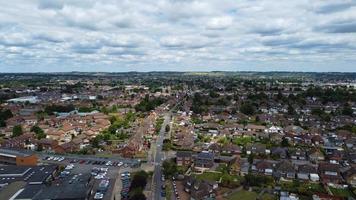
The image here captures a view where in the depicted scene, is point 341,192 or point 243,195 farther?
point 341,192

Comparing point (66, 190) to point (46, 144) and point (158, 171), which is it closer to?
point (158, 171)

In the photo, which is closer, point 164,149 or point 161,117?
point 164,149

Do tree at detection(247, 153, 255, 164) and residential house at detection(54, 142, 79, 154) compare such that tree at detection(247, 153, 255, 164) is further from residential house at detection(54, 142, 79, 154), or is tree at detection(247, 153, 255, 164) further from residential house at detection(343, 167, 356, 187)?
residential house at detection(54, 142, 79, 154)

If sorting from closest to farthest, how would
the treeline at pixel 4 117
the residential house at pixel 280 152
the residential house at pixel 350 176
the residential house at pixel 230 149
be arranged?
1. the residential house at pixel 350 176
2. the residential house at pixel 280 152
3. the residential house at pixel 230 149
4. the treeline at pixel 4 117

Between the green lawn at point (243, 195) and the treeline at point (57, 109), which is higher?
the treeline at point (57, 109)

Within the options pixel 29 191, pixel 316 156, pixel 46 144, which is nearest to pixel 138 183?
pixel 29 191

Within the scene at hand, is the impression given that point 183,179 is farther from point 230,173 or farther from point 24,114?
point 24,114

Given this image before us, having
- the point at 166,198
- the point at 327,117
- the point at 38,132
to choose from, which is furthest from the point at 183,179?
the point at 327,117

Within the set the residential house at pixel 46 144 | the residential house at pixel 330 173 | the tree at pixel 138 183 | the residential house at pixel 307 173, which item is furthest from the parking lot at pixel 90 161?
the residential house at pixel 330 173

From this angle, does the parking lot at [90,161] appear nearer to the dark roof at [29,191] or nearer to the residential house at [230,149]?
the dark roof at [29,191]

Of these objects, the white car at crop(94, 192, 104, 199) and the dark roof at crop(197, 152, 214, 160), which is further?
the dark roof at crop(197, 152, 214, 160)

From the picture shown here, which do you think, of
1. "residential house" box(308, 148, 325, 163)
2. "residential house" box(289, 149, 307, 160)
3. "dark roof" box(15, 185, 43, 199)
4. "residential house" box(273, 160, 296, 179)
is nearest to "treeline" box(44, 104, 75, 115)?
"dark roof" box(15, 185, 43, 199)
